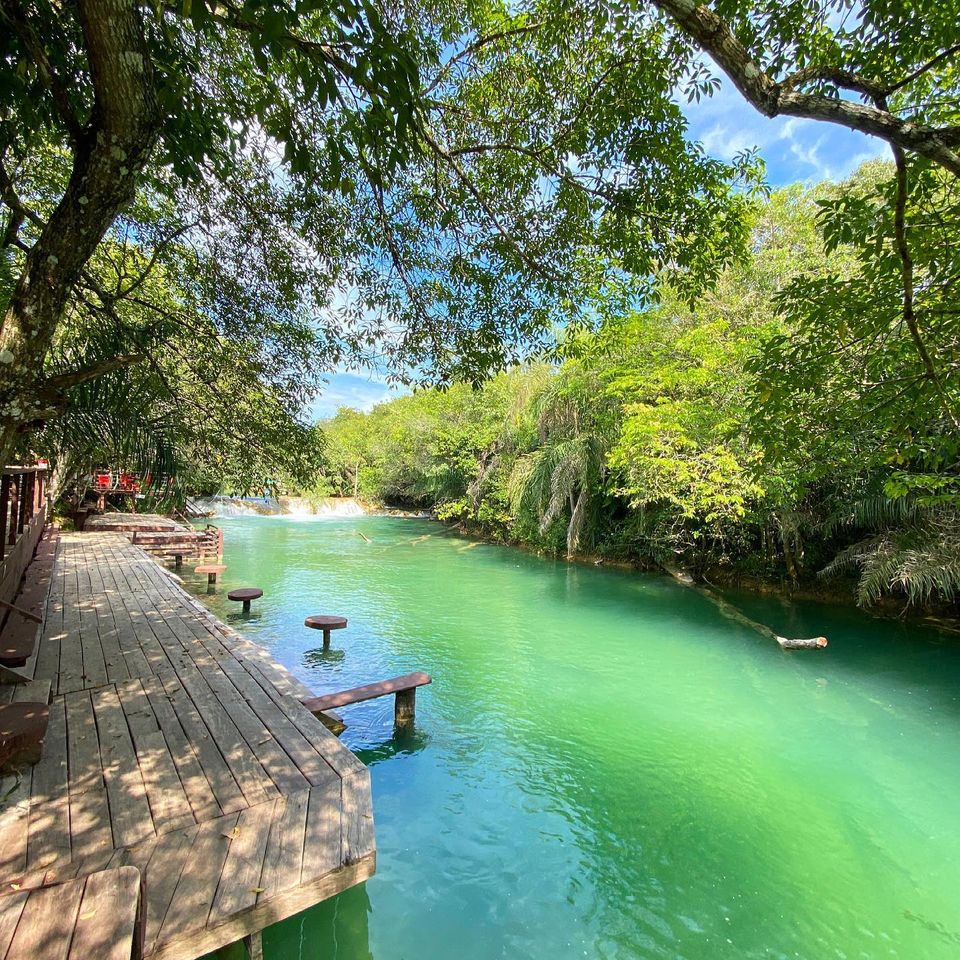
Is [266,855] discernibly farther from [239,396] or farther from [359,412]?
[359,412]

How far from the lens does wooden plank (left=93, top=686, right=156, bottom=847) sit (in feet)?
7.42

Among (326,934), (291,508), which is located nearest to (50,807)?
(326,934)

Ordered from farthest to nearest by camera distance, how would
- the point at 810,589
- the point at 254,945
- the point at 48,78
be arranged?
1. the point at 810,589
2. the point at 254,945
3. the point at 48,78

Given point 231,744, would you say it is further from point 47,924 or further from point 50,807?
point 47,924

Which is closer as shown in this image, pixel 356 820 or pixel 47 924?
pixel 47 924

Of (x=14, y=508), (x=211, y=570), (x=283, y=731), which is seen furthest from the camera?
(x=211, y=570)

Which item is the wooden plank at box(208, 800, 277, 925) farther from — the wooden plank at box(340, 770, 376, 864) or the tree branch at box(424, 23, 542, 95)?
the tree branch at box(424, 23, 542, 95)

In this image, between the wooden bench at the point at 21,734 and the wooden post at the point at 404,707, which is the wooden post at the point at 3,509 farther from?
the wooden post at the point at 404,707

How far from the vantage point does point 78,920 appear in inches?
60.6

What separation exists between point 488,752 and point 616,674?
295 cm

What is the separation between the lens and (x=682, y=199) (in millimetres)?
3771

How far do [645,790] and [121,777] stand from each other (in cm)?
412

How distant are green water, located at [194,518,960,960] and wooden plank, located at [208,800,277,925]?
42.2 inches

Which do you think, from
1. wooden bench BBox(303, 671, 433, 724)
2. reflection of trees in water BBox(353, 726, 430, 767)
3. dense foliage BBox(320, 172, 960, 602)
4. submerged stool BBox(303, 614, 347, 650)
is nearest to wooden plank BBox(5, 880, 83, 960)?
wooden bench BBox(303, 671, 433, 724)
